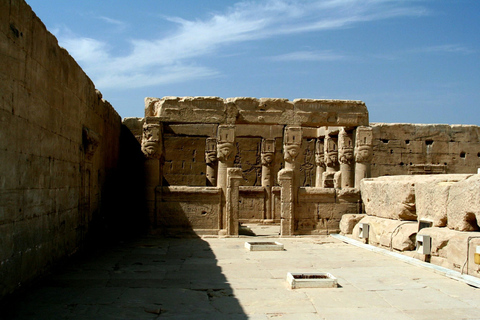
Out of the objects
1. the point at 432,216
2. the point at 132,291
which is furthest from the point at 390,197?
the point at 132,291

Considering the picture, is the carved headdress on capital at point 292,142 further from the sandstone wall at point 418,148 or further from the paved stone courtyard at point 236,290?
the sandstone wall at point 418,148

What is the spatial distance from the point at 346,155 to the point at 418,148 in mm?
5829

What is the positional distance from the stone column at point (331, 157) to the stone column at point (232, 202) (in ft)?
18.3

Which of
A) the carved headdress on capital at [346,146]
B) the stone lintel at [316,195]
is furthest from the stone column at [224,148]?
the carved headdress on capital at [346,146]

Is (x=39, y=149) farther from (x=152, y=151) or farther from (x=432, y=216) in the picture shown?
(x=432, y=216)

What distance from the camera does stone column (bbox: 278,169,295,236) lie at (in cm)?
1165

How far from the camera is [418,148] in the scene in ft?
58.1

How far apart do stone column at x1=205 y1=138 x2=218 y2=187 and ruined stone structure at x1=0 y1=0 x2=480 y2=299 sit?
0.05 meters

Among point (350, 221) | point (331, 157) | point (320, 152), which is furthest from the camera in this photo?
point (320, 152)

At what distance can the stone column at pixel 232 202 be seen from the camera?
37.6ft

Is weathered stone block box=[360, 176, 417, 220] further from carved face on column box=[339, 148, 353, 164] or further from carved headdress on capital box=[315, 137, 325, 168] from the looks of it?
carved headdress on capital box=[315, 137, 325, 168]

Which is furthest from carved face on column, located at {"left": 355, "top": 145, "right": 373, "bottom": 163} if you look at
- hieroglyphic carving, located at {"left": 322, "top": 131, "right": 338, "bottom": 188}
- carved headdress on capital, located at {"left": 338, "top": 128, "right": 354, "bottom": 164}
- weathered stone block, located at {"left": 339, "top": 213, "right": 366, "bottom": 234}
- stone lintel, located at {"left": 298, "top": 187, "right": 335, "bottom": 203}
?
hieroglyphic carving, located at {"left": 322, "top": 131, "right": 338, "bottom": 188}

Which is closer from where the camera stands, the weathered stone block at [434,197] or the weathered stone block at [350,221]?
the weathered stone block at [434,197]

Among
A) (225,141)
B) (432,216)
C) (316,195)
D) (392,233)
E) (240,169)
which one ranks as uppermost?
(225,141)
